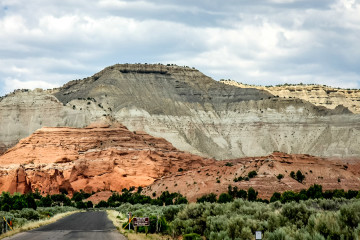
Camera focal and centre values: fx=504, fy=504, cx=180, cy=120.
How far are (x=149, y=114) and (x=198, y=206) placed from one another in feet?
393

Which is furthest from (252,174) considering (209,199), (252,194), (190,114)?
(190,114)

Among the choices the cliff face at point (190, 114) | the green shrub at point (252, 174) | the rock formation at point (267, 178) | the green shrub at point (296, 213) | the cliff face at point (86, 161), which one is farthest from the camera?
the cliff face at point (190, 114)

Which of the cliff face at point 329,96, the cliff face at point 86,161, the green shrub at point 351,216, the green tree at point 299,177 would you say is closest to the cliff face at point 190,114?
the cliff face at point 86,161

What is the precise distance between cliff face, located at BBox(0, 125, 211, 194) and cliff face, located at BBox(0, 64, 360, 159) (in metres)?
12.8

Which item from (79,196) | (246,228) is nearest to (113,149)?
(79,196)

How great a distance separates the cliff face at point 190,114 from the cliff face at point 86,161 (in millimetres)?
12785

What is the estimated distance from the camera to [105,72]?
554 ft

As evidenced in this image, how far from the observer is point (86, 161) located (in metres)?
110

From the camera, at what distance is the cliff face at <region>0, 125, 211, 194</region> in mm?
103000

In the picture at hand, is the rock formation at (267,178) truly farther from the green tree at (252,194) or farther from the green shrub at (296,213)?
the green shrub at (296,213)

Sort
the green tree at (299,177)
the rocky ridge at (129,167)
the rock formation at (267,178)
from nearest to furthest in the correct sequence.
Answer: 1. the rock formation at (267,178)
2. the green tree at (299,177)
3. the rocky ridge at (129,167)

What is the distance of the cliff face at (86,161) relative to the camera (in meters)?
103

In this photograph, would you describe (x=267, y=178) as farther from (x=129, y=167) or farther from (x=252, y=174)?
(x=129, y=167)

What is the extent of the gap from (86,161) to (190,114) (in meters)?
55.3
